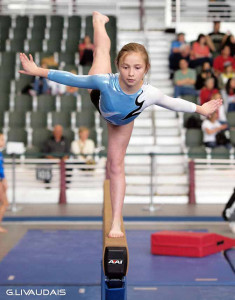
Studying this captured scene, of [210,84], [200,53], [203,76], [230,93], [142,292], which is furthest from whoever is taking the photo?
[200,53]

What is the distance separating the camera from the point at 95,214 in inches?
374

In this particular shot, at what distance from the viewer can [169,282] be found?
6.03 m

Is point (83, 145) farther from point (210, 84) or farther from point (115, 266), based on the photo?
point (115, 266)

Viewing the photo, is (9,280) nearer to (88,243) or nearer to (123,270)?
(88,243)

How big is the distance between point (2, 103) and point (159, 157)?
3.34m

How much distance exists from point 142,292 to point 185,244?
1.53 meters

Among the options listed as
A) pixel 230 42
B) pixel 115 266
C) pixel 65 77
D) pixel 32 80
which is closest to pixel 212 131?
pixel 230 42

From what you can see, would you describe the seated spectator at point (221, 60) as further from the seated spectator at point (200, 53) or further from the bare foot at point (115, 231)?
the bare foot at point (115, 231)

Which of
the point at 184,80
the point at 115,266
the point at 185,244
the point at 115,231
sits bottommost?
the point at 185,244

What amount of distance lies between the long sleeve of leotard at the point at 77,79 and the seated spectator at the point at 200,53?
31.4 ft

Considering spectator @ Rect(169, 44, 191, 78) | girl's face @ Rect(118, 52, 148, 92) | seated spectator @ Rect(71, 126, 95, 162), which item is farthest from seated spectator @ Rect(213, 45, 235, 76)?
girl's face @ Rect(118, 52, 148, 92)

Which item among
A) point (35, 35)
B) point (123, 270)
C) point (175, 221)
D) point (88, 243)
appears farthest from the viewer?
point (35, 35)

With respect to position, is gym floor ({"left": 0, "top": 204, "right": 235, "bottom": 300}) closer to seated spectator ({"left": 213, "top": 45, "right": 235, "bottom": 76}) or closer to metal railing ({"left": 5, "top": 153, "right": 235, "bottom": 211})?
metal railing ({"left": 5, "top": 153, "right": 235, "bottom": 211})

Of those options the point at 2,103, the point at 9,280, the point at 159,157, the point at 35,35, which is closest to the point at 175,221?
the point at 159,157
